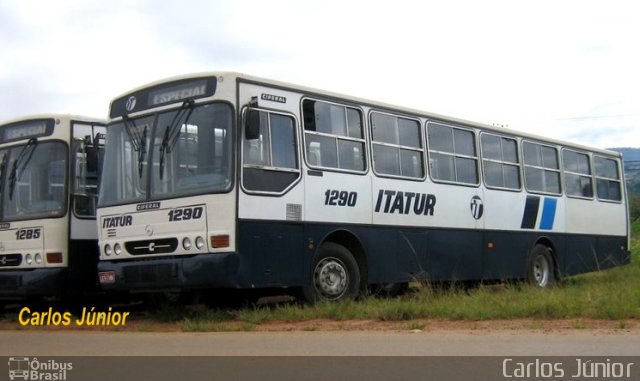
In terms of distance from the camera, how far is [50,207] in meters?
11.9

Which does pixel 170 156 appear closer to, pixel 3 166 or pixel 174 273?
pixel 174 273

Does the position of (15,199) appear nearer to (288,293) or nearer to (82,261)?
(82,261)

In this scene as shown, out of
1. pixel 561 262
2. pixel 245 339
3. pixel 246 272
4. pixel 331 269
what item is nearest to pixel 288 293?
pixel 331 269

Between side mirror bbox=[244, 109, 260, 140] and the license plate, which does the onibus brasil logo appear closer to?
the license plate

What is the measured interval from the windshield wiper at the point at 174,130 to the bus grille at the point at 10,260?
10.6ft

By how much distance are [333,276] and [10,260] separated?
5.09m

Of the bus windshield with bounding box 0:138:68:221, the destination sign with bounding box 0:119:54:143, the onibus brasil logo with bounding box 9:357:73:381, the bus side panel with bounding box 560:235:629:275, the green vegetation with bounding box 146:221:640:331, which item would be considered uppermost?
the destination sign with bounding box 0:119:54:143

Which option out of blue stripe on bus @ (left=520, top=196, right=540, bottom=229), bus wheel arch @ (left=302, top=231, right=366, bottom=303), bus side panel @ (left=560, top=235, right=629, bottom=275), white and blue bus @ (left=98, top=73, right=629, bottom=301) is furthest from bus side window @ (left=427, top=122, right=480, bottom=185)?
bus side panel @ (left=560, top=235, right=629, bottom=275)

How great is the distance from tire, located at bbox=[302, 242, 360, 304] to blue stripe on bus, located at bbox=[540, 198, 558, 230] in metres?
5.96

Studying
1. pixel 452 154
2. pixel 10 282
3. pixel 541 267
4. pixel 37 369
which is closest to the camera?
pixel 37 369

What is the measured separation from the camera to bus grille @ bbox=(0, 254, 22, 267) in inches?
470

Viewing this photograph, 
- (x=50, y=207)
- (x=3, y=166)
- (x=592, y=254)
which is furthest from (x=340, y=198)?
(x=592, y=254)

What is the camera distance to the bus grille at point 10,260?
39.2ft

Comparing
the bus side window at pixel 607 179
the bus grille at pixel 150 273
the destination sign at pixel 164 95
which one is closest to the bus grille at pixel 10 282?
the bus grille at pixel 150 273
